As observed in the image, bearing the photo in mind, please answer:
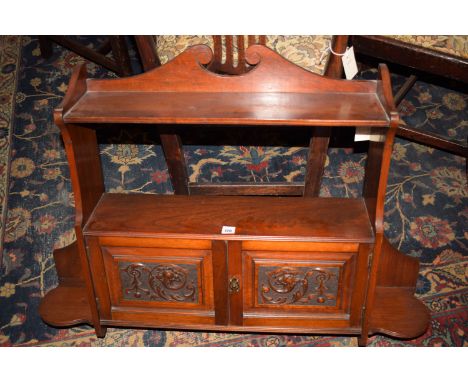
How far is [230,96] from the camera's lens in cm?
157

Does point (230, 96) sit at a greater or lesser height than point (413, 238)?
greater

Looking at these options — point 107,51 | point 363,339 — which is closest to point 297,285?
point 363,339

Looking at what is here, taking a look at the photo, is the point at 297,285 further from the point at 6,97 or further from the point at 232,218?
the point at 6,97

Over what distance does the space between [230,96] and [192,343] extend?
0.86m

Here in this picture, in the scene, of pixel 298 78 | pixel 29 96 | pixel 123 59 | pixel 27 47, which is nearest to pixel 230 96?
pixel 298 78

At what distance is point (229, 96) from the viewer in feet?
5.16

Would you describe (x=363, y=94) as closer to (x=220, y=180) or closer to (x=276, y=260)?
(x=276, y=260)

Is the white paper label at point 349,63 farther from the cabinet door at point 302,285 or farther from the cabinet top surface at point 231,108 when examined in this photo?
the cabinet door at point 302,285

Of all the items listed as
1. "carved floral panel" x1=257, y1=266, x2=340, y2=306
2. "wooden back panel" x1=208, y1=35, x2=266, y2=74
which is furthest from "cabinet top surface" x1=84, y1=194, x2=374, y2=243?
"wooden back panel" x1=208, y1=35, x2=266, y2=74

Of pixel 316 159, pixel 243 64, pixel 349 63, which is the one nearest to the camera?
pixel 349 63

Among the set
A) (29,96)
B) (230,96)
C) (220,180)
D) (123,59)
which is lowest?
(220,180)

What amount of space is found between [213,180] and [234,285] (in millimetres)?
939

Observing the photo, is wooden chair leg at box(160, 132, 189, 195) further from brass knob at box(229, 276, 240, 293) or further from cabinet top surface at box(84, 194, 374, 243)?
brass knob at box(229, 276, 240, 293)

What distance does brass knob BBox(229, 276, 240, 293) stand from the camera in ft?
5.44
